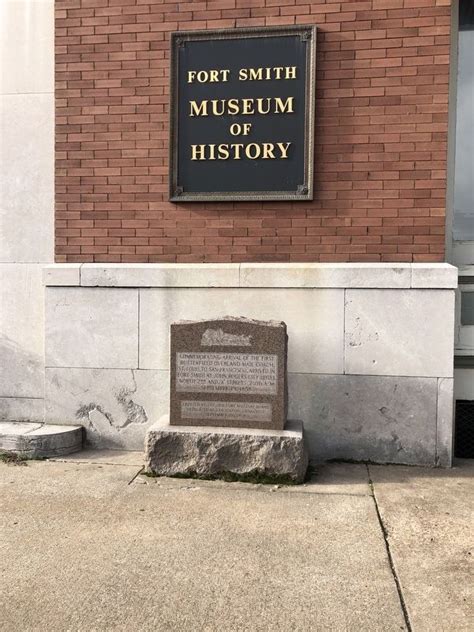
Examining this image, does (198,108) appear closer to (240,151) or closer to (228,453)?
(240,151)

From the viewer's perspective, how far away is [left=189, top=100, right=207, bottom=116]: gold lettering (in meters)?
4.94

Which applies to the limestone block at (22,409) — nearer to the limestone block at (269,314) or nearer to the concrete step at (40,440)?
the concrete step at (40,440)

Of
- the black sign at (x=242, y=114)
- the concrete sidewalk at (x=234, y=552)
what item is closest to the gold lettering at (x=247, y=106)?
the black sign at (x=242, y=114)

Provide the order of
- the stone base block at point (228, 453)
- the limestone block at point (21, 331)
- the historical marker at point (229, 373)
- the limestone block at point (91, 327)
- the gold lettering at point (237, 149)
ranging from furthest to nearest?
the limestone block at point (21, 331), the limestone block at point (91, 327), the gold lettering at point (237, 149), the historical marker at point (229, 373), the stone base block at point (228, 453)

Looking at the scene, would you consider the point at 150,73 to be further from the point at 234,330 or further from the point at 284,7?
the point at 234,330

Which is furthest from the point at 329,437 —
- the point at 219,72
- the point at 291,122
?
the point at 219,72

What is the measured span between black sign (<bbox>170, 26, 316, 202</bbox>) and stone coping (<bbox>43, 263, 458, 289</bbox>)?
61 cm

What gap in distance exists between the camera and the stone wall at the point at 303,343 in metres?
4.63

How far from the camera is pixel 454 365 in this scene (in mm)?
5039

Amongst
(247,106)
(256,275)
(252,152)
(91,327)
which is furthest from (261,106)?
(91,327)

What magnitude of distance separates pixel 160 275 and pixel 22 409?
186 centimetres

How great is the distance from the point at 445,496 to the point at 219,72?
12.5 ft

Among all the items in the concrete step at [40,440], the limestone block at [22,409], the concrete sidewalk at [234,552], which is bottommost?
the concrete sidewalk at [234,552]

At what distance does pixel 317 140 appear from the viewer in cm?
480
